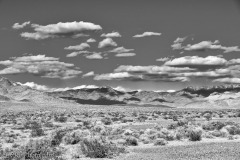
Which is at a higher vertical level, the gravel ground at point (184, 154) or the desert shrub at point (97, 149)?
the desert shrub at point (97, 149)

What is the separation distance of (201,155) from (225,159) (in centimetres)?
227

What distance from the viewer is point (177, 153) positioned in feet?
84.8

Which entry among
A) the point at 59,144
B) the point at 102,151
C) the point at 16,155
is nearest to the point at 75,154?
the point at 102,151

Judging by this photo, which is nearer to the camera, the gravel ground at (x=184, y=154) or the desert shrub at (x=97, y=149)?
the gravel ground at (x=184, y=154)

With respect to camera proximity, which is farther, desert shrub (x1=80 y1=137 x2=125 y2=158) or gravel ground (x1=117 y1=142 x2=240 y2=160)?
desert shrub (x1=80 y1=137 x2=125 y2=158)

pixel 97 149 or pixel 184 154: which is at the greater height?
pixel 97 149

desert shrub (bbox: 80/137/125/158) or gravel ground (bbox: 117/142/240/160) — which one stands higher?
desert shrub (bbox: 80/137/125/158)

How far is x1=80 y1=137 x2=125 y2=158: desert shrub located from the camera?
24.9m

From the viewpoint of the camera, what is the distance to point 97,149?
82.4 feet

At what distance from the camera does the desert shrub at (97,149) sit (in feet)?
81.8

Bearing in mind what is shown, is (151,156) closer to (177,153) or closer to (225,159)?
(177,153)

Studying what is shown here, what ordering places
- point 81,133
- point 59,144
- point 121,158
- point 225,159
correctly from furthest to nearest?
point 81,133
point 59,144
point 121,158
point 225,159

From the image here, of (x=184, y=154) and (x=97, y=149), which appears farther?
(x=184, y=154)

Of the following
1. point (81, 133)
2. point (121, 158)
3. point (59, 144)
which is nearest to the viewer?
point (121, 158)
